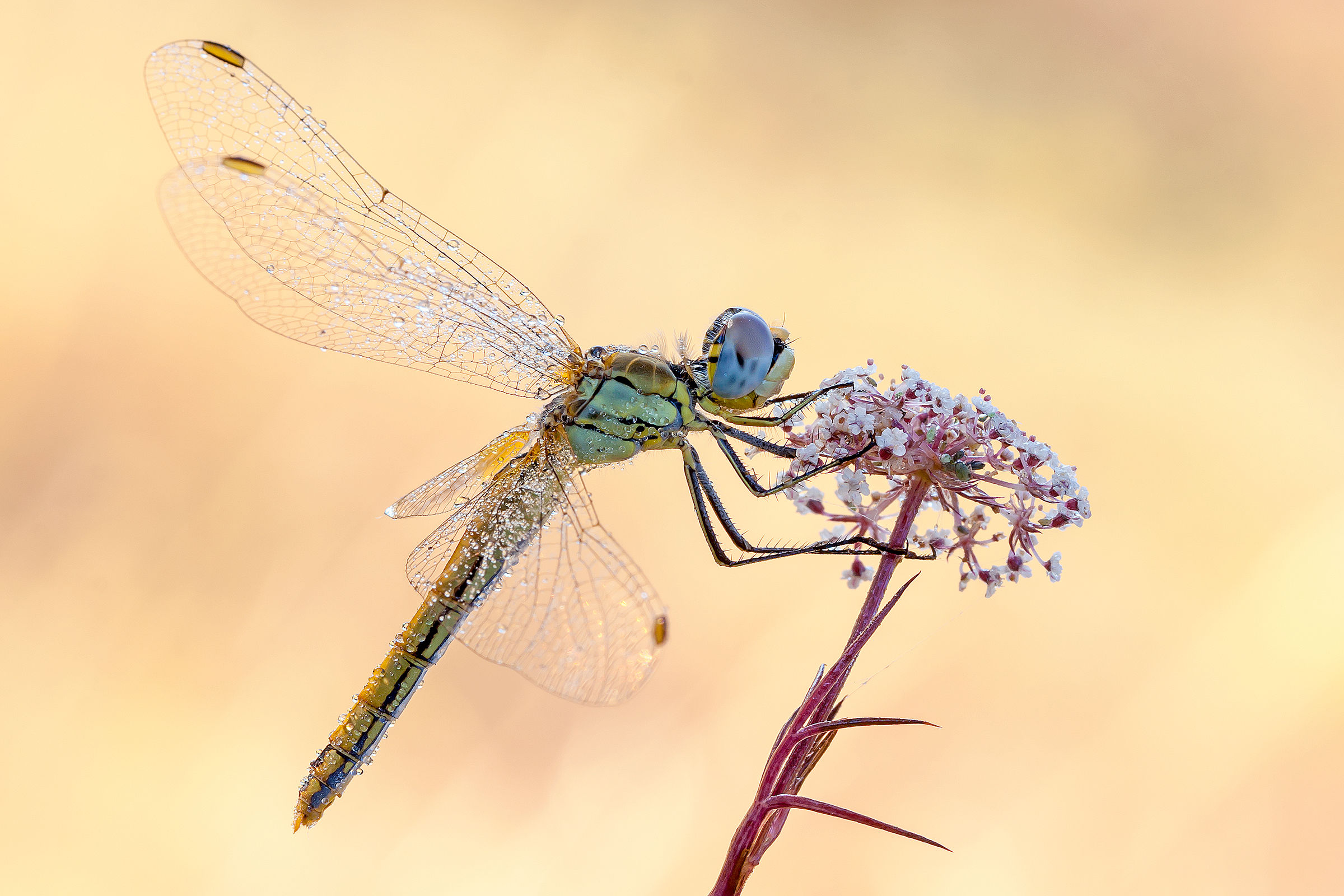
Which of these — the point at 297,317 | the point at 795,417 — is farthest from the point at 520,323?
the point at 795,417

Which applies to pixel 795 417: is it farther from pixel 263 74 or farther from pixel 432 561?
Result: pixel 263 74

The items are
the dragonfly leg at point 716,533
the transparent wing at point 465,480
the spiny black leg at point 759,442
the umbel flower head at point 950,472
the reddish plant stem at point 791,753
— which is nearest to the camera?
the reddish plant stem at point 791,753

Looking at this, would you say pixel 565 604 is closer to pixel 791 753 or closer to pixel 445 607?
pixel 445 607

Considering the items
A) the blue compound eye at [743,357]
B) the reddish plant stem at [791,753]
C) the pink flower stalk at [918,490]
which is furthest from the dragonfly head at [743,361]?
the reddish plant stem at [791,753]

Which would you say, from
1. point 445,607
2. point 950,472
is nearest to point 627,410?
point 445,607

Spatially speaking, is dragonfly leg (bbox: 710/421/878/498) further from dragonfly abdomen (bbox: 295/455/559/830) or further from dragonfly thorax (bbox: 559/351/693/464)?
dragonfly abdomen (bbox: 295/455/559/830)

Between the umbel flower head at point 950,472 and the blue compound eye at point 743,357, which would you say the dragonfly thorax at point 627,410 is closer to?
the blue compound eye at point 743,357
